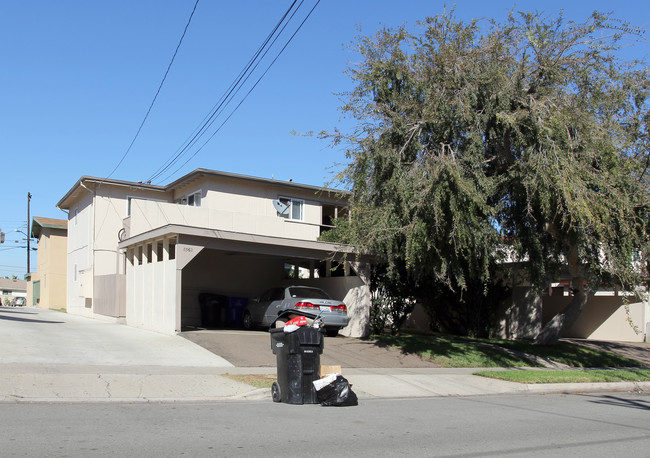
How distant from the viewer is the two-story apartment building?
59.0 ft

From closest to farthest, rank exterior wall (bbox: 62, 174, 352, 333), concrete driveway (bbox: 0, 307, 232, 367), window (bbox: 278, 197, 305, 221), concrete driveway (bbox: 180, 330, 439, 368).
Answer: concrete driveway (bbox: 0, 307, 232, 367) < concrete driveway (bbox: 180, 330, 439, 368) < exterior wall (bbox: 62, 174, 352, 333) < window (bbox: 278, 197, 305, 221)

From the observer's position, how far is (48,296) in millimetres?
33375

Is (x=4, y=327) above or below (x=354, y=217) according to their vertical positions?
below

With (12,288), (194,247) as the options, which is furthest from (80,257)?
(12,288)

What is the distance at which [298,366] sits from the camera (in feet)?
32.1

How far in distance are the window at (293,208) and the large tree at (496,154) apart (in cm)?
945

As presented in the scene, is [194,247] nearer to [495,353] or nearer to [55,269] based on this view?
[495,353]

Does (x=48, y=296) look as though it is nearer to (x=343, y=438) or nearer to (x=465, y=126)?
(x=465, y=126)

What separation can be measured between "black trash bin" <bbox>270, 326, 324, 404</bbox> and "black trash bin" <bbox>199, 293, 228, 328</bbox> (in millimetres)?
12664

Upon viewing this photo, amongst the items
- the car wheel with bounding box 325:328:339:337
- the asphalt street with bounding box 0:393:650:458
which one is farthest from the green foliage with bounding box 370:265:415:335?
the asphalt street with bounding box 0:393:650:458

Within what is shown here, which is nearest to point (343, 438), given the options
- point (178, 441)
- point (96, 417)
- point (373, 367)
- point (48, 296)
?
point (178, 441)

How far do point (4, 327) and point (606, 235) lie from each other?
51.1 feet

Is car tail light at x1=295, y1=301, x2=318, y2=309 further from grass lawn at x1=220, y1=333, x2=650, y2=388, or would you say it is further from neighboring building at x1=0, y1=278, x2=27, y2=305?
neighboring building at x1=0, y1=278, x2=27, y2=305

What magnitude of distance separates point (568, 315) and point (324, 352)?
814 centimetres
